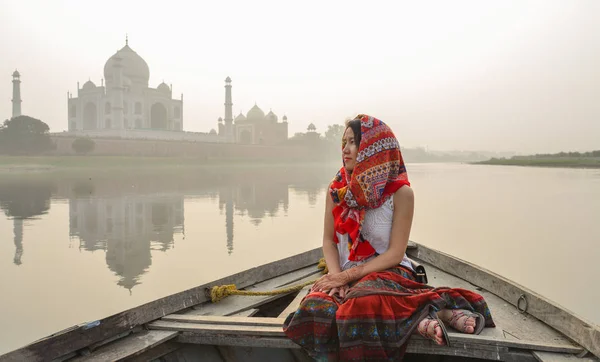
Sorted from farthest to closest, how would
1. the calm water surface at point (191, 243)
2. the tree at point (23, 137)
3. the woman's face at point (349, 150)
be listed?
the tree at point (23, 137), the calm water surface at point (191, 243), the woman's face at point (349, 150)

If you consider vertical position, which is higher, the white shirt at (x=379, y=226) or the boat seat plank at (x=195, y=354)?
the white shirt at (x=379, y=226)

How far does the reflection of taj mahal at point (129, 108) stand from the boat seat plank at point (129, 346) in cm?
2772

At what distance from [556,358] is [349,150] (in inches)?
39.4

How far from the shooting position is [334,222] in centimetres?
189

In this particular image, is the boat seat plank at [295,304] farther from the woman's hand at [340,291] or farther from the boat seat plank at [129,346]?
the boat seat plank at [129,346]

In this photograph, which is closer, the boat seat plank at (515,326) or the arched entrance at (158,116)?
the boat seat plank at (515,326)

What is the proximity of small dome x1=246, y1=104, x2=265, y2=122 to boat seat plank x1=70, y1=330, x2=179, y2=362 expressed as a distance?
3869 centimetres

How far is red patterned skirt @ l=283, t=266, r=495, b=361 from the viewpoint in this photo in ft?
4.67

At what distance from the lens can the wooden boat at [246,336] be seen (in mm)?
1432

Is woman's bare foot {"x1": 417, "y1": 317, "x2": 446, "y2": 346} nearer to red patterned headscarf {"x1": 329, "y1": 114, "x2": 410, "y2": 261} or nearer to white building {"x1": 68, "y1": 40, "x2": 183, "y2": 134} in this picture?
red patterned headscarf {"x1": 329, "y1": 114, "x2": 410, "y2": 261}

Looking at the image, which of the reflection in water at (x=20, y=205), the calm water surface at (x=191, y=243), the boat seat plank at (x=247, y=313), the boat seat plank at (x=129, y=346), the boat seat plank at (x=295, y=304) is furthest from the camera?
the reflection in water at (x=20, y=205)

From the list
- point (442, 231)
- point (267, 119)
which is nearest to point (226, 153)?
point (267, 119)

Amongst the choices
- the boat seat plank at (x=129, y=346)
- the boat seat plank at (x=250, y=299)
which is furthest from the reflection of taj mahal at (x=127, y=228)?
the boat seat plank at (x=129, y=346)

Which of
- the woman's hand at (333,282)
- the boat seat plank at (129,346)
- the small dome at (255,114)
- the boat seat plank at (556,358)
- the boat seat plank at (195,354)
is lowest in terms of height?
the boat seat plank at (195,354)
